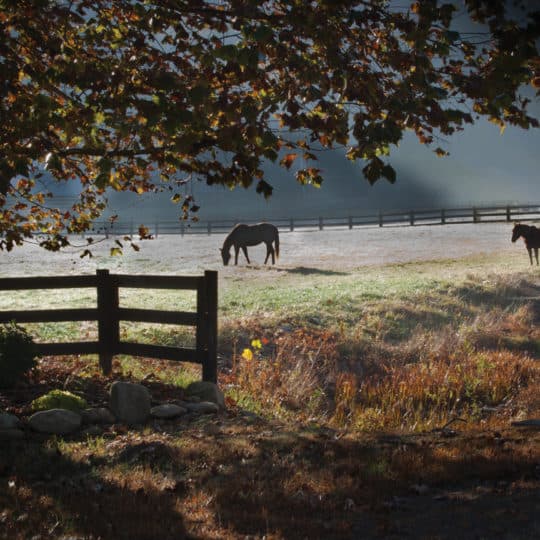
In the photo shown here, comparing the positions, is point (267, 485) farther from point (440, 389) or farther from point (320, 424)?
point (440, 389)

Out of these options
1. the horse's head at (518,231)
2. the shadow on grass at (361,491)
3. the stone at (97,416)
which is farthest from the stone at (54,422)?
the horse's head at (518,231)

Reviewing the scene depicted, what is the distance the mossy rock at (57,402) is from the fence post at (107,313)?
9.00 ft

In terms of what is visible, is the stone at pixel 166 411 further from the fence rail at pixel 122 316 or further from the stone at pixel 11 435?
the fence rail at pixel 122 316

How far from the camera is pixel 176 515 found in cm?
564

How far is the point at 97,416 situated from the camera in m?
8.79

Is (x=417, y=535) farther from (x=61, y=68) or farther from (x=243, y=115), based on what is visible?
(x=61, y=68)

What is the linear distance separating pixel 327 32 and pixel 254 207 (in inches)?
3929

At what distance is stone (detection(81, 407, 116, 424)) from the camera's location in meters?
8.77

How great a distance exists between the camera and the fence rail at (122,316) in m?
11.2

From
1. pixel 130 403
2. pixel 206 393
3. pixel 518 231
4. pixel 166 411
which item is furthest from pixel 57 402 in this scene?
pixel 518 231

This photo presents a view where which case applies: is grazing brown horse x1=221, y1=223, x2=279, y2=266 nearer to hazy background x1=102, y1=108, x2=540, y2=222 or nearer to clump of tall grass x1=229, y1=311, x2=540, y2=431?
clump of tall grass x1=229, y1=311, x2=540, y2=431

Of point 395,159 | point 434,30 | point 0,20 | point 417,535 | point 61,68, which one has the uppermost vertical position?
point 395,159

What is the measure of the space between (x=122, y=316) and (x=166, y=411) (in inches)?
118

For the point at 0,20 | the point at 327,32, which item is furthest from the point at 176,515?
the point at 0,20
